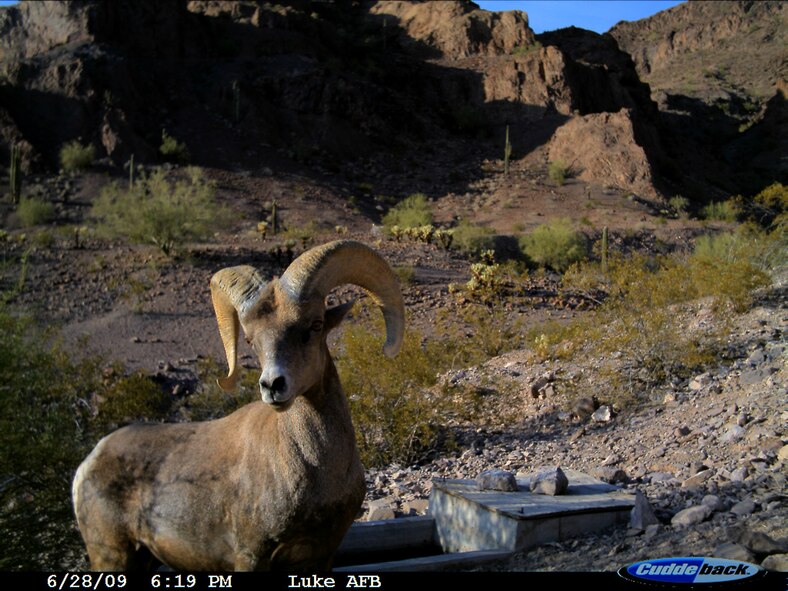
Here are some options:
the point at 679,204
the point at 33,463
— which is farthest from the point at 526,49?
the point at 33,463

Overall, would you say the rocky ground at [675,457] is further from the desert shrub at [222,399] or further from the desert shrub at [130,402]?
the desert shrub at [130,402]

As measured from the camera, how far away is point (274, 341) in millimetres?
3564

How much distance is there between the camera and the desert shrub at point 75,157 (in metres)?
32.9

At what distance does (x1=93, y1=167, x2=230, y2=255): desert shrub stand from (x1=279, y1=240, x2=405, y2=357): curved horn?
20.1 m

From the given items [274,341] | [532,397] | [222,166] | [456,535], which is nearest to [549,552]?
[456,535]

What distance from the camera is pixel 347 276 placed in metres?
4.14

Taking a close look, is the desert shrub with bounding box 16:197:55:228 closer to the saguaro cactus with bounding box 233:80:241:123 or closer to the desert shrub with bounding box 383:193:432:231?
the desert shrub with bounding box 383:193:432:231

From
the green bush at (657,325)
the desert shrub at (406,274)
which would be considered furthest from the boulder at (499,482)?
the desert shrub at (406,274)

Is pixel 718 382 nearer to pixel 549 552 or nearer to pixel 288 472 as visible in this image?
pixel 549 552

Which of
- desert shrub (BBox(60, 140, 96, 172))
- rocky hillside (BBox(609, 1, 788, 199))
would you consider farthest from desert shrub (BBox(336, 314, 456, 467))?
rocky hillside (BBox(609, 1, 788, 199))

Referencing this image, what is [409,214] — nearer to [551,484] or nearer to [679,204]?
[679,204]

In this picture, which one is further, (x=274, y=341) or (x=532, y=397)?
(x=532, y=397)

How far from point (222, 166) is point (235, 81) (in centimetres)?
789

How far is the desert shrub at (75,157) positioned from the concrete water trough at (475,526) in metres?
30.6
